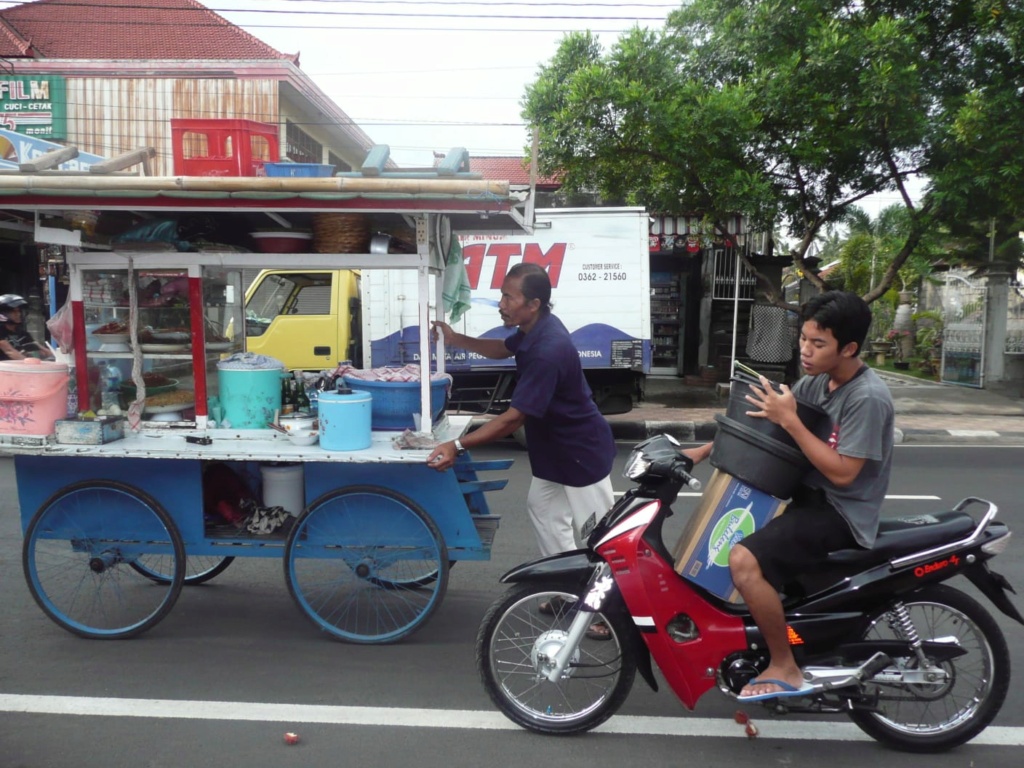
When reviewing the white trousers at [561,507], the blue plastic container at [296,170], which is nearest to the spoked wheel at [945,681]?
the white trousers at [561,507]

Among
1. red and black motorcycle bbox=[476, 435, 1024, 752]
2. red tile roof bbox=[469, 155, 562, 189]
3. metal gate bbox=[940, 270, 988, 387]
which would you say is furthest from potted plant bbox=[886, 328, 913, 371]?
red and black motorcycle bbox=[476, 435, 1024, 752]

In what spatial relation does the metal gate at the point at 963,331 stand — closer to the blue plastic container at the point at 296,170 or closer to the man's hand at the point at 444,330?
the man's hand at the point at 444,330

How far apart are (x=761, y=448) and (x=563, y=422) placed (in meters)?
1.09

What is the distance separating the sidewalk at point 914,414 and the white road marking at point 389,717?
23.8 feet

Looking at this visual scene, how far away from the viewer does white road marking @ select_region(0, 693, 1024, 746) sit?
3207 mm

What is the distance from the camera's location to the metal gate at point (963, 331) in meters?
14.3

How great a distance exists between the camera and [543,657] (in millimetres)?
3061

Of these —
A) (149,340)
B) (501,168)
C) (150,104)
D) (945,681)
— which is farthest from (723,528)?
(501,168)

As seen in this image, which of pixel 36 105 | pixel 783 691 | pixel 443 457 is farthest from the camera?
pixel 36 105

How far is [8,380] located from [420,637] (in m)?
2.25

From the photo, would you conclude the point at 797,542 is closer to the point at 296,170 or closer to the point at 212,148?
the point at 296,170

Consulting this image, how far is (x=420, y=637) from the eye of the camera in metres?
4.13

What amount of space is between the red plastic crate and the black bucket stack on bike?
7.85ft

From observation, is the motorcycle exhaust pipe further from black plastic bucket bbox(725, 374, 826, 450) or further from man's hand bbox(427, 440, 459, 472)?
man's hand bbox(427, 440, 459, 472)
